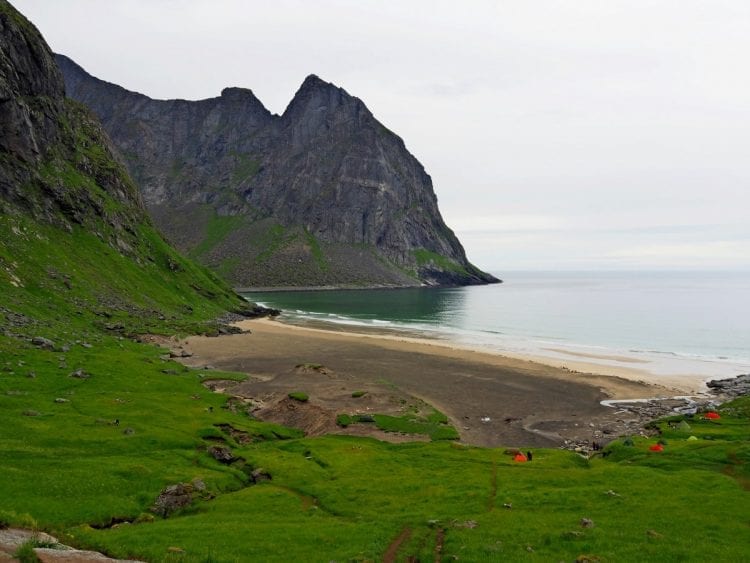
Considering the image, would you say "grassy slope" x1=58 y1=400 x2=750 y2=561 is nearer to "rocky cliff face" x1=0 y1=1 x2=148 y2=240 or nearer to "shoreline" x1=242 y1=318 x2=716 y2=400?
"shoreline" x1=242 y1=318 x2=716 y2=400

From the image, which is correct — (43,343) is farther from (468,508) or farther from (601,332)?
(601,332)

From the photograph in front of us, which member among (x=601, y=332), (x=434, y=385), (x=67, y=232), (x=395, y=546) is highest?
(x=67, y=232)

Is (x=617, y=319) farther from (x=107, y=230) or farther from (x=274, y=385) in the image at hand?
(x=107, y=230)

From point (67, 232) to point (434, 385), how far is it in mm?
108799

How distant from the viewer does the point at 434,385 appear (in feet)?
248

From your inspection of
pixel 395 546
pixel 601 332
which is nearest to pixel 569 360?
pixel 601 332

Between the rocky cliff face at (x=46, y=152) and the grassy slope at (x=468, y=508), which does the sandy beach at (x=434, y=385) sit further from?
the rocky cliff face at (x=46, y=152)

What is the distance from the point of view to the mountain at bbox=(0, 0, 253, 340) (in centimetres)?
9306

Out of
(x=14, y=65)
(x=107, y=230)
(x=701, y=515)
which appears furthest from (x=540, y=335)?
(x=14, y=65)

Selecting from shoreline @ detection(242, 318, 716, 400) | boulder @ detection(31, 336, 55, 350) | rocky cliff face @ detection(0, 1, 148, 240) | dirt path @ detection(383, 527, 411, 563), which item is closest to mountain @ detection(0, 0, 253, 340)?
rocky cliff face @ detection(0, 1, 148, 240)

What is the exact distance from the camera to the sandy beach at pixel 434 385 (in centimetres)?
5597

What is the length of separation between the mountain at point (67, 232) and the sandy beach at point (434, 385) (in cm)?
2393

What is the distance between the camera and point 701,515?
90.1 feet

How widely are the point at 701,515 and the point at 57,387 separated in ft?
187
